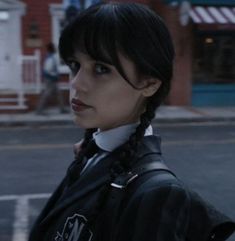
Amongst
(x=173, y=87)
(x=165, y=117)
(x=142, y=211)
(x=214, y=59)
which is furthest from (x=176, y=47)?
(x=142, y=211)

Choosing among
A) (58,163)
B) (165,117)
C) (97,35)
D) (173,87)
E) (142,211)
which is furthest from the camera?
(165,117)

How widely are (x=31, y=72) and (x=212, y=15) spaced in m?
5.28

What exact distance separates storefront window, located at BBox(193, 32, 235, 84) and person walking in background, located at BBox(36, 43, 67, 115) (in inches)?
171

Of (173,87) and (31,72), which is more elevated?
(173,87)

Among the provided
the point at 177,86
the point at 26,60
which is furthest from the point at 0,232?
the point at 177,86

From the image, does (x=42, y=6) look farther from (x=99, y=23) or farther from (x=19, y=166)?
(x=99, y=23)

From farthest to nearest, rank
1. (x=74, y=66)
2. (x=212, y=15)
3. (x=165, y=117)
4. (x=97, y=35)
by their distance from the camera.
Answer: (x=212, y=15) < (x=165, y=117) < (x=74, y=66) < (x=97, y=35)

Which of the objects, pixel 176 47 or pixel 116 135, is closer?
pixel 116 135

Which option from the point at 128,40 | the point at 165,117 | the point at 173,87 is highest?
the point at 128,40

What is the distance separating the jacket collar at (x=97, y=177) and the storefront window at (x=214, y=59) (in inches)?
638

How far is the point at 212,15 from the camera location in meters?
16.8

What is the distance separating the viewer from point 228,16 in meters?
16.9

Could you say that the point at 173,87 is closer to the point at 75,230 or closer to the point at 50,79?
the point at 50,79

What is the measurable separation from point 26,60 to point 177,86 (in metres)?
4.32
